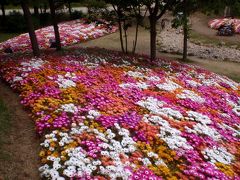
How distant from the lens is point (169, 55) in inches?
1265

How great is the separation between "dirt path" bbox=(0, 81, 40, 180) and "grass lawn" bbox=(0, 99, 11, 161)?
102mm

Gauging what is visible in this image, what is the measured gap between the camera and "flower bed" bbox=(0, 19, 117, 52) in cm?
2907

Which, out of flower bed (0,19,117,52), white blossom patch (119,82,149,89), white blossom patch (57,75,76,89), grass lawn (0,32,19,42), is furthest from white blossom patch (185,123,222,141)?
grass lawn (0,32,19,42)

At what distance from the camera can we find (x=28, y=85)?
1491cm

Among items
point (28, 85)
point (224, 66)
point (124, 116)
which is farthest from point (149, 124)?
point (224, 66)

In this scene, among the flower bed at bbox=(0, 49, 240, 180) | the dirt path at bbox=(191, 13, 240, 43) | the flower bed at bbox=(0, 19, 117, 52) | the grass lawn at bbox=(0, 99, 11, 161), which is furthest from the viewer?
the dirt path at bbox=(191, 13, 240, 43)

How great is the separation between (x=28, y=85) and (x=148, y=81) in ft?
20.5

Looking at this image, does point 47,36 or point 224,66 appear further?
point 47,36

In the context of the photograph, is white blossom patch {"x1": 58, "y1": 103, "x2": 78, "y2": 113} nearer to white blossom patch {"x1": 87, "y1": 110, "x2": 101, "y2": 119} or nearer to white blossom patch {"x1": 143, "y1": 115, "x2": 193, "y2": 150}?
white blossom patch {"x1": 87, "y1": 110, "x2": 101, "y2": 119}

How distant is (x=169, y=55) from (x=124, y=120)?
20.3 metres

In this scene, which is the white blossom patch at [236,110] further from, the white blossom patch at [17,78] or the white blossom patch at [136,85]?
the white blossom patch at [17,78]

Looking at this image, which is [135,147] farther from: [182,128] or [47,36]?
[47,36]

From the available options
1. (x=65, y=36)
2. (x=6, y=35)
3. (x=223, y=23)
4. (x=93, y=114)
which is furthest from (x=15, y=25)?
(x=93, y=114)

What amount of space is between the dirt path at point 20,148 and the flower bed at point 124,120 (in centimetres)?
31
